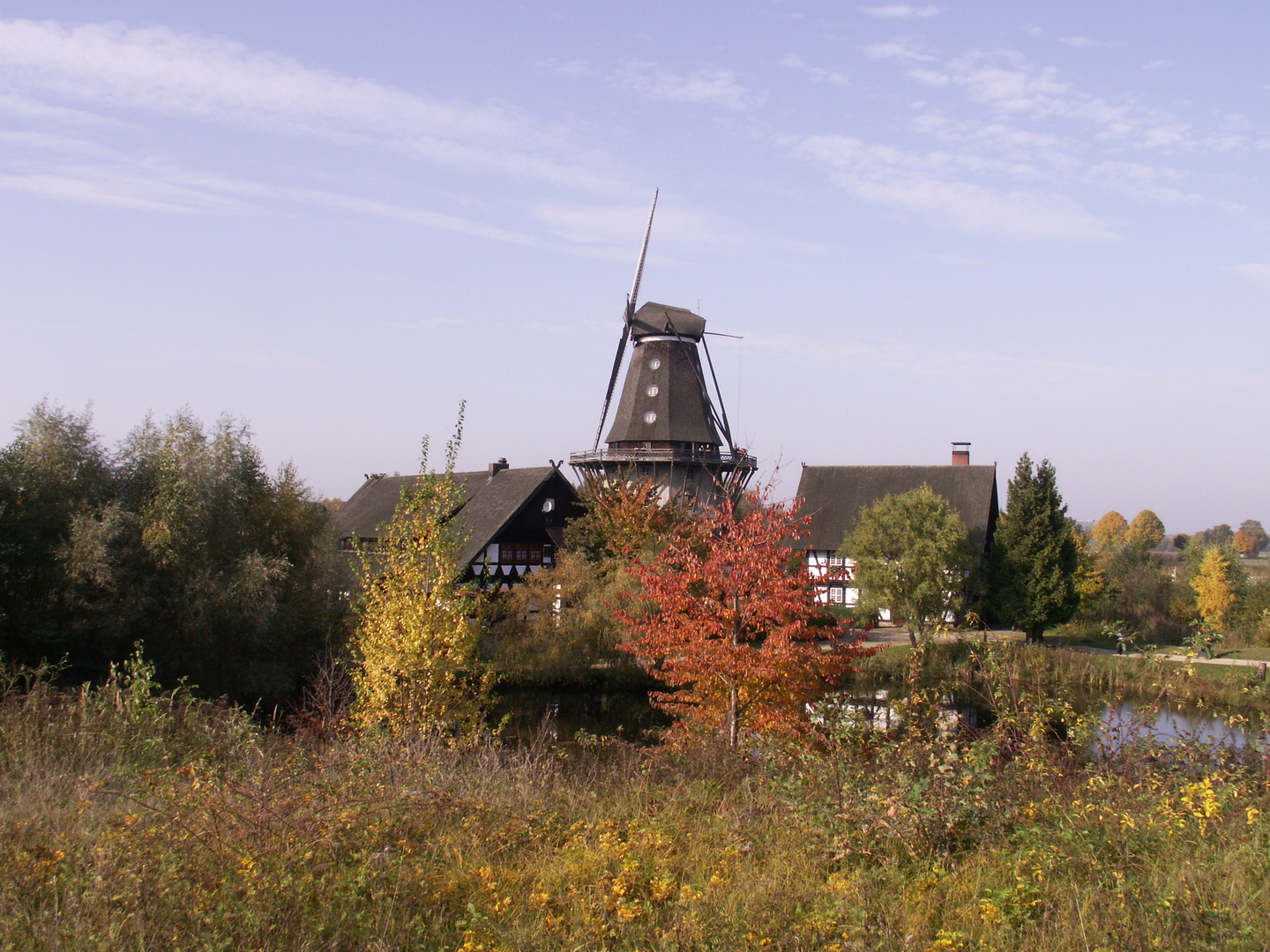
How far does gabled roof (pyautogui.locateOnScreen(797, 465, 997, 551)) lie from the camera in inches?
1195

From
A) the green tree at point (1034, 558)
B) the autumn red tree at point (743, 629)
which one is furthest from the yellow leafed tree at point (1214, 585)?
the autumn red tree at point (743, 629)

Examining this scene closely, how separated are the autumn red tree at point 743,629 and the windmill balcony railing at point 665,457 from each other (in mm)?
19582

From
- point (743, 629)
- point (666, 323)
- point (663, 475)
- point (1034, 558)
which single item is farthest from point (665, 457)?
point (743, 629)

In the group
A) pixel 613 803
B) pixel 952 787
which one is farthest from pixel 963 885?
pixel 613 803

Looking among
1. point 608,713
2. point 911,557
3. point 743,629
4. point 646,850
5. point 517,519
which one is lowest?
point 608,713

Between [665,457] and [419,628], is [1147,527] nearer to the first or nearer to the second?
[665,457]

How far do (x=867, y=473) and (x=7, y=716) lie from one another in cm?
2960

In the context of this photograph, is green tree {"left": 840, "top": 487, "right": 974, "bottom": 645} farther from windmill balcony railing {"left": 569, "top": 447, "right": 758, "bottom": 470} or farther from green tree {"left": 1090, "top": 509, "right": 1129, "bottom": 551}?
green tree {"left": 1090, "top": 509, "right": 1129, "bottom": 551}

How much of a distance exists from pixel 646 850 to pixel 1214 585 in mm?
30488

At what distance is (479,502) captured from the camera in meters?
29.4

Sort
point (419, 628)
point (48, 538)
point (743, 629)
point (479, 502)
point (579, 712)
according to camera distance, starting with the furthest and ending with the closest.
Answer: point (479, 502), point (579, 712), point (48, 538), point (743, 629), point (419, 628)

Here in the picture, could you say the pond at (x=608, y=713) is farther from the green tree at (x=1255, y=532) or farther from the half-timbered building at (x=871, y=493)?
the green tree at (x=1255, y=532)

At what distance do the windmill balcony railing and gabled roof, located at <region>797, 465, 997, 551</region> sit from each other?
2.56 m

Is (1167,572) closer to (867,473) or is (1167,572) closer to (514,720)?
(867,473)
